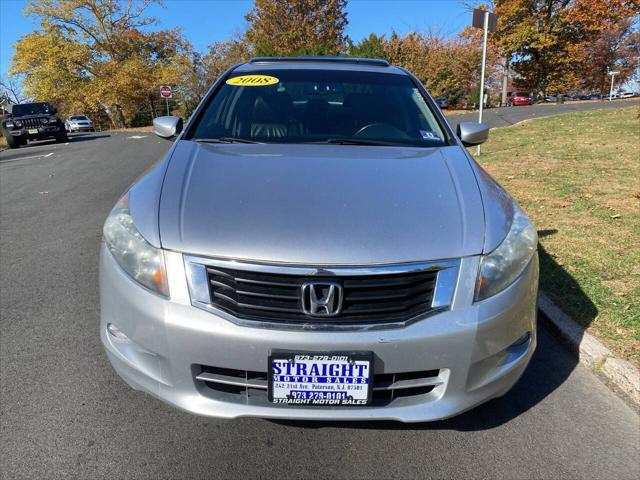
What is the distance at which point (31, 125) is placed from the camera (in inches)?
837

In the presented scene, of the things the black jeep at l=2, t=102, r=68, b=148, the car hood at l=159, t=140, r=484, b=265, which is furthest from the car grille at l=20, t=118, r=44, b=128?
the car hood at l=159, t=140, r=484, b=265

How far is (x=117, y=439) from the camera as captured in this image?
7.59 feet

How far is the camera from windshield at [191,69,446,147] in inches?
119

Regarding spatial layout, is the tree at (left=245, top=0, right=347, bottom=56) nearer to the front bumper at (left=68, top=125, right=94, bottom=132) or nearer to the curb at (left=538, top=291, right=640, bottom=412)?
the front bumper at (left=68, top=125, right=94, bottom=132)

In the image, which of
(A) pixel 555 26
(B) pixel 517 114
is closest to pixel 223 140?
(B) pixel 517 114

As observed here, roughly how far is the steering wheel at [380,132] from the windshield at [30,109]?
75.8ft

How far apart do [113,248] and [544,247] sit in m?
3.81

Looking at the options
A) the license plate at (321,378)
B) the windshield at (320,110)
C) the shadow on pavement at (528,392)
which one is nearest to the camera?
the license plate at (321,378)

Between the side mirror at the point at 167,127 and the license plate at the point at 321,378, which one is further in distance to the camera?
the side mirror at the point at 167,127

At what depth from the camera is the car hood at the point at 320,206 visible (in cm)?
193

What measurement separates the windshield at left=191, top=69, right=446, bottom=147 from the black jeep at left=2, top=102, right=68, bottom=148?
21.1 m

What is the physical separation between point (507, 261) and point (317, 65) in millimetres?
2308

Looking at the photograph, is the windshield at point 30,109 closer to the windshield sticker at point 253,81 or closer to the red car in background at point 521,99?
the windshield sticker at point 253,81

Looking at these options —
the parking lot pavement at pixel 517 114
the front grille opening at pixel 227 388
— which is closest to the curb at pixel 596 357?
the front grille opening at pixel 227 388
